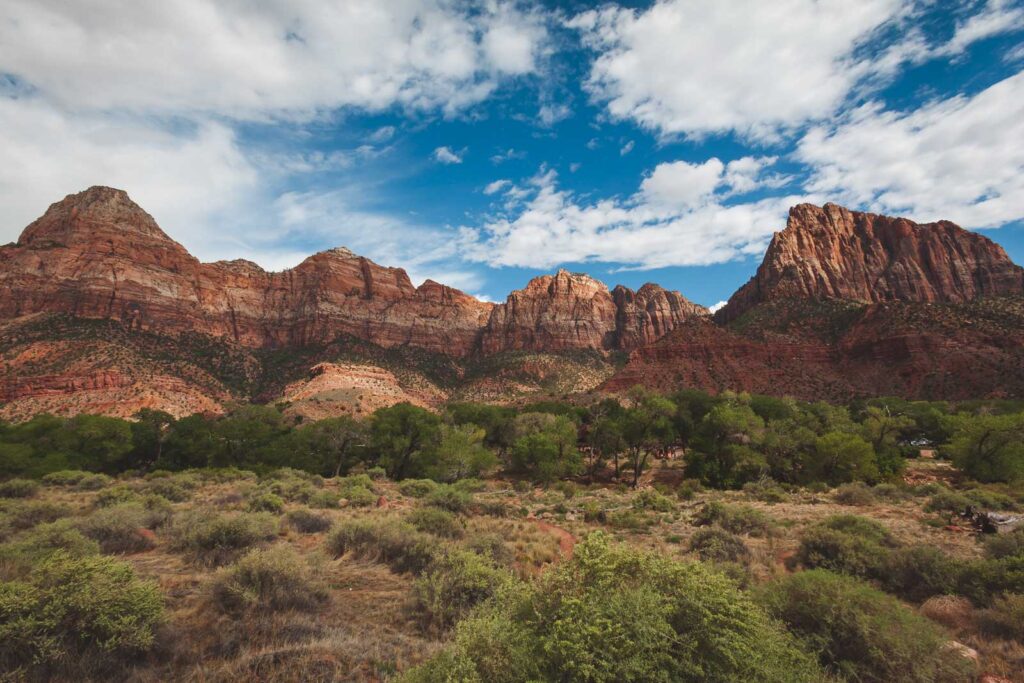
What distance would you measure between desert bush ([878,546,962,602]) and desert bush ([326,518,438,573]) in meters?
9.12

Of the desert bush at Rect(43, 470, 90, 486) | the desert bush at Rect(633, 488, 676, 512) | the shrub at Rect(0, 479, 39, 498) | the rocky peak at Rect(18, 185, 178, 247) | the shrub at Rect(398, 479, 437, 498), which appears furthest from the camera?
the rocky peak at Rect(18, 185, 178, 247)

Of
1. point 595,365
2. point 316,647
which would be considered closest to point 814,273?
point 595,365

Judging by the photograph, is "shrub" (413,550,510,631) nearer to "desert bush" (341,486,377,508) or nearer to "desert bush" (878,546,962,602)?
"desert bush" (878,546,962,602)

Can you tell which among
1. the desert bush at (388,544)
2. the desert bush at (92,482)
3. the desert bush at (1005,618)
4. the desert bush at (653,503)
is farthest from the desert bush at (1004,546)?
the desert bush at (92,482)

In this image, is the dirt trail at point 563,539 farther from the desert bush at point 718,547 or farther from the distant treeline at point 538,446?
the distant treeline at point 538,446

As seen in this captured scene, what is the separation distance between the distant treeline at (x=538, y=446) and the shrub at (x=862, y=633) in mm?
20623

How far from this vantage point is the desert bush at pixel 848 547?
28.5 ft

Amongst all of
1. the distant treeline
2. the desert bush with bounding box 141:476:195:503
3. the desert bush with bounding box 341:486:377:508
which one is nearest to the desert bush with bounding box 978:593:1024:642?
the desert bush with bounding box 341:486:377:508

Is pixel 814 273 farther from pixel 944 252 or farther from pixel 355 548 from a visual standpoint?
pixel 355 548

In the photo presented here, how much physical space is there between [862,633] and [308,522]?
40.9 feet

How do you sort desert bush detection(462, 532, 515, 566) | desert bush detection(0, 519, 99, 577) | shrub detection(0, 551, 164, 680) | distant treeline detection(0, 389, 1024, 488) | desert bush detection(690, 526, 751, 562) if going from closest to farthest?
shrub detection(0, 551, 164, 680) → desert bush detection(0, 519, 99, 577) → desert bush detection(462, 532, 515, 566) → desert bush detection(690, 526, 751, 562) → distant treeline detection(0, 389, 1024, 488)

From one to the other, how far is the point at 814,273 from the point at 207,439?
125 m

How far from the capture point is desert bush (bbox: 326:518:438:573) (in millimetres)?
8930

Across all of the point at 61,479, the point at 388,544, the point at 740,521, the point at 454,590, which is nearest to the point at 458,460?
the point at 740,521
